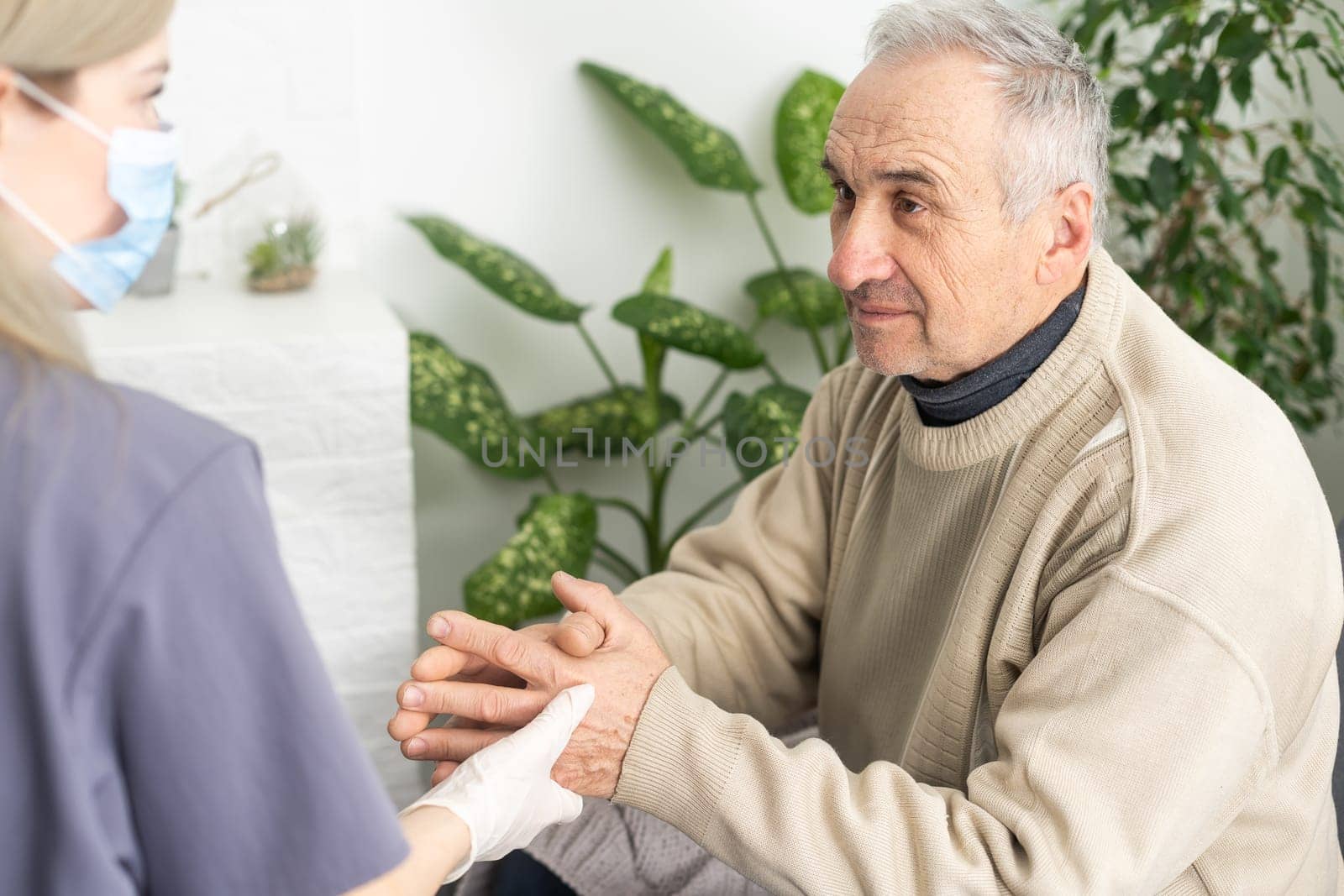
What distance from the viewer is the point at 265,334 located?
1.95 metres

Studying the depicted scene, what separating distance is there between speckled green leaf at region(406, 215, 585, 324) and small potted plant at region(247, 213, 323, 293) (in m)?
0.19

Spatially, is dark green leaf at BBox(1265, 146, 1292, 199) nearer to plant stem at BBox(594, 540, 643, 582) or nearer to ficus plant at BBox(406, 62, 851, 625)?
ficus plant at BBox(406, 62, 851, 625)

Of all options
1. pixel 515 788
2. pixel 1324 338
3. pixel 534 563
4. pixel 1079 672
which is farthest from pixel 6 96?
pixel 1324 338

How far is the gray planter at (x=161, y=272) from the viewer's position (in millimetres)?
2119

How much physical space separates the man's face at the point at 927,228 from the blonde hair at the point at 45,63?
704 millimetres

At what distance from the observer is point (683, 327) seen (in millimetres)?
2154

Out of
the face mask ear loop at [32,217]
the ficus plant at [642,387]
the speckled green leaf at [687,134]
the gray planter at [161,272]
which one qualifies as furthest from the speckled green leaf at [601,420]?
the face mask ear loop at [32,217]

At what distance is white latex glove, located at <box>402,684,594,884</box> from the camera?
3.35 feet

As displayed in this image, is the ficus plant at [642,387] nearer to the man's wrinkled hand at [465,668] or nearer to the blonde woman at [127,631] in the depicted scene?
the man's wrinkled hand at [465,668]

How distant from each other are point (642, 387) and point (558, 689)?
1.51 metres

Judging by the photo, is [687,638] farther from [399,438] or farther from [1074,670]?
[399,438]

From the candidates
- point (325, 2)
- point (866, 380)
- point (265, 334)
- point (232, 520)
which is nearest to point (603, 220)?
point (325, 2)

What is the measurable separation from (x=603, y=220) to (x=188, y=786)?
197cm

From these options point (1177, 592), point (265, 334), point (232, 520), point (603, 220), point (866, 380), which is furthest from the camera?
point (603, 220)
